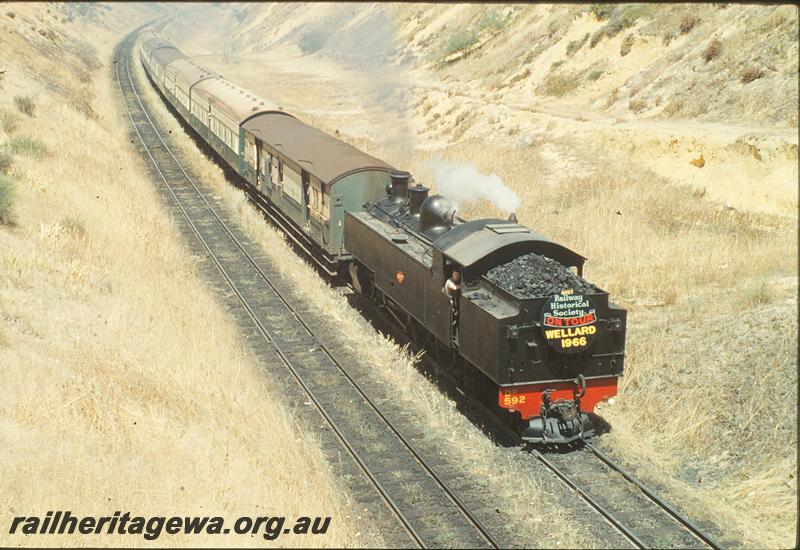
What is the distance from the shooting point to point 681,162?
2650cm

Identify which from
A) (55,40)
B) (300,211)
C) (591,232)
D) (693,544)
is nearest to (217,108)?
(300,211)

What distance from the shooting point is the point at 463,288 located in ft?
44.6

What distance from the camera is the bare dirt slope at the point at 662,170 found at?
44.1ft

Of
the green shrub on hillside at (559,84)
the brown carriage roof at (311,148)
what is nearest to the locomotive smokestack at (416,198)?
the brown carriage roof at (311,148)

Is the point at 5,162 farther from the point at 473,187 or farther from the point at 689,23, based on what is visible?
the point at 689,23

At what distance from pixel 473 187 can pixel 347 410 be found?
5.22 meters

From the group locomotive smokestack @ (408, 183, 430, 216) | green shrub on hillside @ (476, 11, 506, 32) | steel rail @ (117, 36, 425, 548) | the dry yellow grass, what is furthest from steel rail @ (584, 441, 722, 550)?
green shrub on hillside @ (476, 11, 506, 32)

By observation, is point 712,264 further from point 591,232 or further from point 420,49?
point 420,49

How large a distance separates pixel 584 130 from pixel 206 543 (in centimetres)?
2392

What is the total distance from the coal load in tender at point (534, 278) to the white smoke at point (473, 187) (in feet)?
9.87

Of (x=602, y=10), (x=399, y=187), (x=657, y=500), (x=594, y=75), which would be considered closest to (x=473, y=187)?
(x=399, y=187)

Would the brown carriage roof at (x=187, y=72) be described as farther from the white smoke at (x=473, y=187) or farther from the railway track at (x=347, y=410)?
the white smoke at (x=473, y=187)

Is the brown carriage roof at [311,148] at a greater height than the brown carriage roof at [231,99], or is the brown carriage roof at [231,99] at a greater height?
the brown carriage roof at [231,99]

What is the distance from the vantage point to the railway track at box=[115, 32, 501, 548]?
37.2 ft
